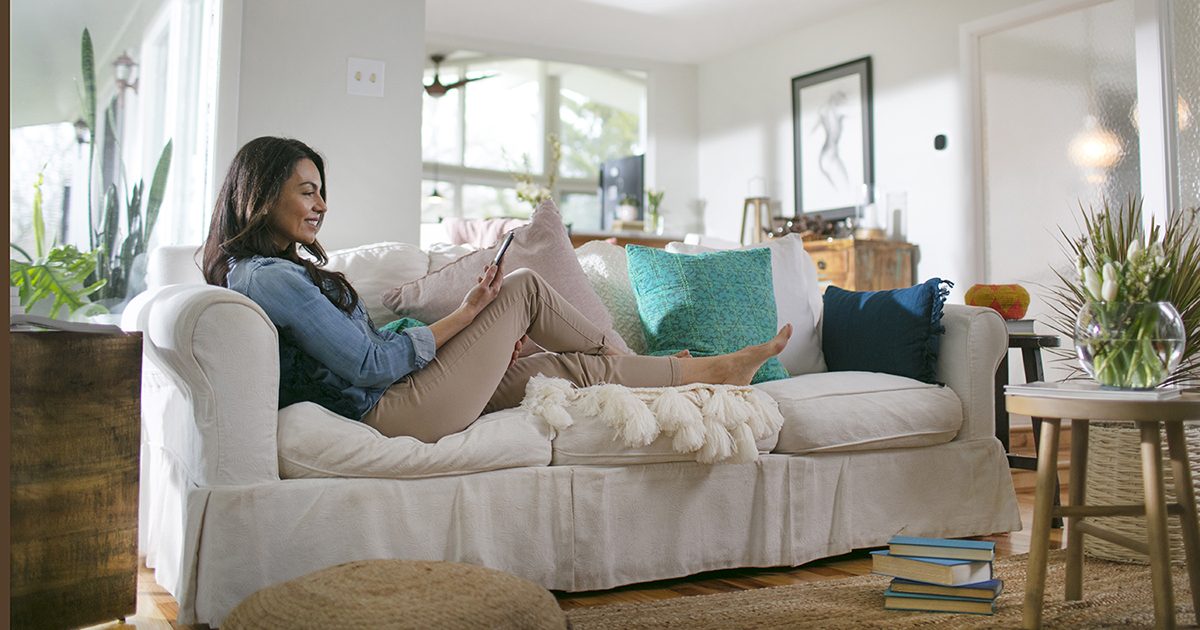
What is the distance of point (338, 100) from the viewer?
3.09 meters

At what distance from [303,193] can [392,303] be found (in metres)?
0.50

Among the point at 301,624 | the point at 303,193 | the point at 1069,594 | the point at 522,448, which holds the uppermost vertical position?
the point at 303,193

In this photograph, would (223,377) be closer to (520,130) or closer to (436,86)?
(436,86)

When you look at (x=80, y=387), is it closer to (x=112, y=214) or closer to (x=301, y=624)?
(x=301, y=624)

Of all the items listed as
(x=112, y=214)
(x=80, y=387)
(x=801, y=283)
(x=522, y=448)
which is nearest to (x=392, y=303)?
(x=522, y=448)

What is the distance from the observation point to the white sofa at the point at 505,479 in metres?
1.58

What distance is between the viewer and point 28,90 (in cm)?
238

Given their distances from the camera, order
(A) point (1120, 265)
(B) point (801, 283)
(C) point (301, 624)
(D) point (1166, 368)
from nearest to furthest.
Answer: (C) point (301, 624), (D) point (1166, 368), (A) point (1120, 265), (B) point (801, 283)

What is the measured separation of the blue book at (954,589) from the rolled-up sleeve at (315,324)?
116cm

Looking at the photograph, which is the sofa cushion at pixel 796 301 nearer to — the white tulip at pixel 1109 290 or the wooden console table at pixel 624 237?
the white tulip at pixel 1109 290

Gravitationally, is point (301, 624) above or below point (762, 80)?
below

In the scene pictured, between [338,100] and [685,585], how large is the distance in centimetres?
214

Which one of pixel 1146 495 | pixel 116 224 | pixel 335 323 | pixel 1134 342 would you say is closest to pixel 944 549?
pixel 1146 495

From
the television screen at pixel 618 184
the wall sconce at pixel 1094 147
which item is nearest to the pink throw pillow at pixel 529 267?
the wall sconce at pixel 1094 147
